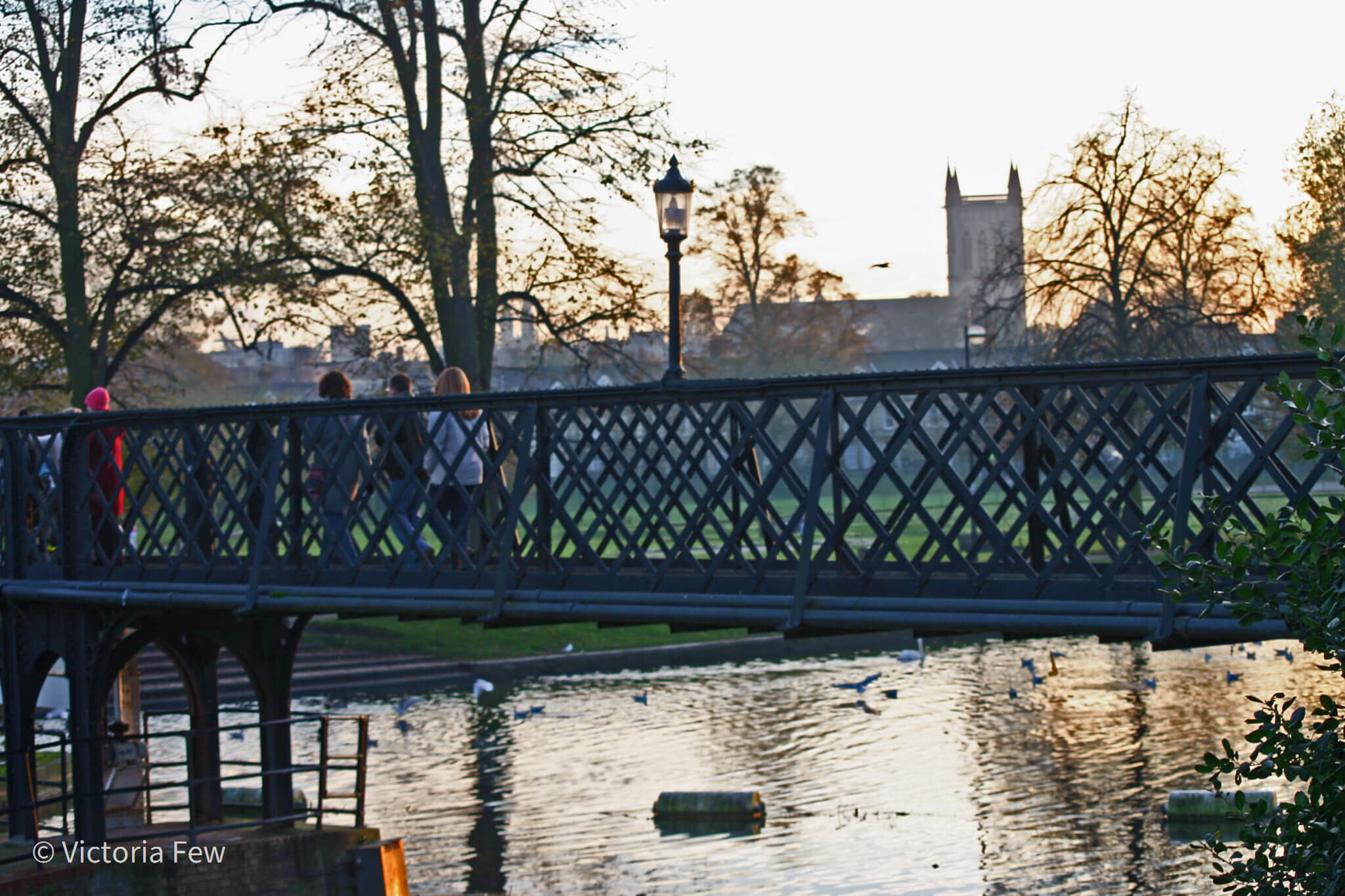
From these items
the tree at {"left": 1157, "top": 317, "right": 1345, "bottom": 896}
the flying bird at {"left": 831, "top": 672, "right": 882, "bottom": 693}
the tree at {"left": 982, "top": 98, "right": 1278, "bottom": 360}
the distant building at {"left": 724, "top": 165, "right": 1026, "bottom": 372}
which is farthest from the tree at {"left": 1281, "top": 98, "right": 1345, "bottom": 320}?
the distant building at {"left": 724, "top": 165, "right": 1026, "bottom": 372}

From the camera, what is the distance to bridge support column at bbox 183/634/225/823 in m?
15.9

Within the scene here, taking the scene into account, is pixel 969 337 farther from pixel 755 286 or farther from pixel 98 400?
pixel 98 400

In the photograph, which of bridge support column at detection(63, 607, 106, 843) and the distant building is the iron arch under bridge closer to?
bridge support column at detection(63, 607, 106, 843)

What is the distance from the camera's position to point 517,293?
1039 inches

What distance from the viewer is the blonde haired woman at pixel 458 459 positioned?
1152 centimetres

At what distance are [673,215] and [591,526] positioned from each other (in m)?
2.58

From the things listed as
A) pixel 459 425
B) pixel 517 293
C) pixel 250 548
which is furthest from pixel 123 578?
pixel 517 293

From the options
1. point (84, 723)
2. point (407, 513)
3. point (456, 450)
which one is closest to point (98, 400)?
point (84, 723)

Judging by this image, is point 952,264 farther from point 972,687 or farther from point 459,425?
point 459,425

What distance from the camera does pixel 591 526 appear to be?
1245 cm

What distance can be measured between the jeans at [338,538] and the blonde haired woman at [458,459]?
0.83 m

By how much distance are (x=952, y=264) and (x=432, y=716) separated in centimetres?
13781

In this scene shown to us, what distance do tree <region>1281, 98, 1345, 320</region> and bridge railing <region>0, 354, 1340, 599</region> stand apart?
80.1 ft

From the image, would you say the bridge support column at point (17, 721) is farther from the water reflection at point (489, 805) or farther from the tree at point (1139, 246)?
the tree at point (1139, 246)
